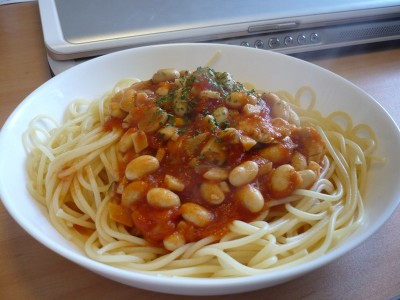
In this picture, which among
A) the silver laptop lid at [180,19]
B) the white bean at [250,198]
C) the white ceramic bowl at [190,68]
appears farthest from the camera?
the silver laptop lid at [180,19]

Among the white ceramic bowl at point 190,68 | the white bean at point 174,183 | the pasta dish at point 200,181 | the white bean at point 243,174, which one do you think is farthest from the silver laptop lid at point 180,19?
the white bean at point 243,174

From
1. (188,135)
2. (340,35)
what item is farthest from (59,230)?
(340,35)

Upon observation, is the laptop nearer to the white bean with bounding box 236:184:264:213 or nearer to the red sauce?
the red sauce

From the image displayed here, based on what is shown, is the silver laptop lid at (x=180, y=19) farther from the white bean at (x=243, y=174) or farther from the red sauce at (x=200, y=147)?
the white bean at (x=243, y=174)

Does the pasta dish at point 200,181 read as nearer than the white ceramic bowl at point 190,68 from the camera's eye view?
No

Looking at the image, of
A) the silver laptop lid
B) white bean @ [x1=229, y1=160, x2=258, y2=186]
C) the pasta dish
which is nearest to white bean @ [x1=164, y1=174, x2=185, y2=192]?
the pasta dish

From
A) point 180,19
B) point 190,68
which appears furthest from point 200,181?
point 180,19
